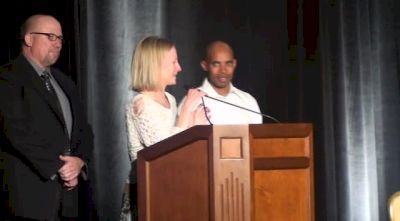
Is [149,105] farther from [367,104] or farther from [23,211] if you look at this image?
[367,104]

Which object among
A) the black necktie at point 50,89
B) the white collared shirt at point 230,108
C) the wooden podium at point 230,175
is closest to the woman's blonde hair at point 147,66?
the black necktie at point 50,89

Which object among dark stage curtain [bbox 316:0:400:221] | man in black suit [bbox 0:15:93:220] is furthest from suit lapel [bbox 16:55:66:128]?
dark stage curtain [bbox 316:0:400:221]

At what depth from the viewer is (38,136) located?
8.37ft

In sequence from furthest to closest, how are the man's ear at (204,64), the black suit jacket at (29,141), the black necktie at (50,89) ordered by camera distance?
the man's ear at (204,64) < the black necktie at (50,89) < the black suit jacket at (29,141)

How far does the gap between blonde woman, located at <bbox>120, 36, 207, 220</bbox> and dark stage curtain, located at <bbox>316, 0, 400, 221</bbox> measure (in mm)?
1693

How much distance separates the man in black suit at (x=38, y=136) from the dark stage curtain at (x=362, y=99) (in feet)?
6.50

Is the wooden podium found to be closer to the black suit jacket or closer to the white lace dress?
the white lace dress

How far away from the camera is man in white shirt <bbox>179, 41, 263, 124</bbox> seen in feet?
11.2

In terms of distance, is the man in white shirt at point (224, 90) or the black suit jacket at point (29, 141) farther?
the man in white shirt at point (224, 90)

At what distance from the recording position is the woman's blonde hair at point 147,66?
2665mm

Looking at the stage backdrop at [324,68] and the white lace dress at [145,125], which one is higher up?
the stage backdrop at [324,68]

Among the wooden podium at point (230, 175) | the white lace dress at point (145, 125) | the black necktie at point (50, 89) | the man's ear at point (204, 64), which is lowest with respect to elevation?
the wooden podium at point (230, 175)

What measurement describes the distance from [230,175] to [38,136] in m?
0.87

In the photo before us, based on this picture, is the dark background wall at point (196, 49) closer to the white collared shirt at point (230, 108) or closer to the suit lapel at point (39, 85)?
the white collared shirt at point (230, 108)
